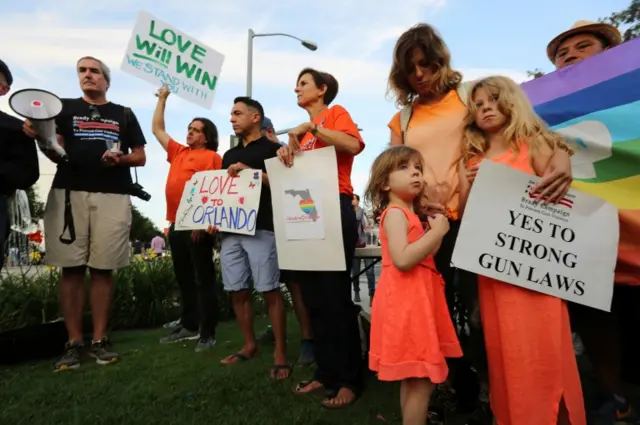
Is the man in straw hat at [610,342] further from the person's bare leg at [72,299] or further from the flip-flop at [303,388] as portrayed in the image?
the person's bare leg at [72,299]

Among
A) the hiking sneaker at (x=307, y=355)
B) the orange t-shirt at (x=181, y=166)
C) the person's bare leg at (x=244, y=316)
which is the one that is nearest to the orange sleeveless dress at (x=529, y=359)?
the hiking sneaker at (x=307, y=355)

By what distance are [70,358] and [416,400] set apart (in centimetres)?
254

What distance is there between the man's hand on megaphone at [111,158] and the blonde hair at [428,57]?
6.99ft

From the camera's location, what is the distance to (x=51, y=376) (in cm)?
321

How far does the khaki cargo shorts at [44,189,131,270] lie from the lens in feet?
11.5

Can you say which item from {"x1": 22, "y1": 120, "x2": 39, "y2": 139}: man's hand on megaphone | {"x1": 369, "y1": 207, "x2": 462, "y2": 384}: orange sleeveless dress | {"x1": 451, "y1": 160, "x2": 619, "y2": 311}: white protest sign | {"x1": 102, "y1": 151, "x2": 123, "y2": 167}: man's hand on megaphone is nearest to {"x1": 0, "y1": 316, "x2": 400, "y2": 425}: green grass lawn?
{"x1": 369, "y1": 207, "x2": 462, "y2": 384}: orange sleeveless dress

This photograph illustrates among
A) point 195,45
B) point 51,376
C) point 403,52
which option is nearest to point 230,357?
point 51,376

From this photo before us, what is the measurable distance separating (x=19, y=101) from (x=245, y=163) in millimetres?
1437

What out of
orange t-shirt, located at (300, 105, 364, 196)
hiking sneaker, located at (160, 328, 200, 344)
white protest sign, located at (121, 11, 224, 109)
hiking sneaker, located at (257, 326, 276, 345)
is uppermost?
white protest sign, located at (121, 11, 224, 109)

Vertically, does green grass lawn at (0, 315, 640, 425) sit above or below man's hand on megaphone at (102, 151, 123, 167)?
below

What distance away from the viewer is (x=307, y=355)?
3598 millimetres

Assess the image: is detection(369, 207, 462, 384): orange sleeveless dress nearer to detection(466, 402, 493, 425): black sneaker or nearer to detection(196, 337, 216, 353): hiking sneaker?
detection(466, 402, 493, 425): black sneaker

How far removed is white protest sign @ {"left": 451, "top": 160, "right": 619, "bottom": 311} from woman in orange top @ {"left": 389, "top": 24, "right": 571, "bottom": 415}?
27 centimetres

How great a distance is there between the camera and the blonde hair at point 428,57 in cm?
236
